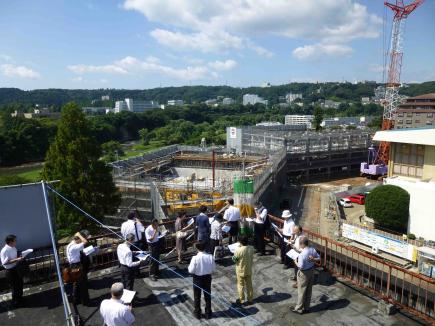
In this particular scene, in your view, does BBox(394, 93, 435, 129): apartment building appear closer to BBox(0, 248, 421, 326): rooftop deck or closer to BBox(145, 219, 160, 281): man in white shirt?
BBox(0, 248, 421, 326): rooftop deck

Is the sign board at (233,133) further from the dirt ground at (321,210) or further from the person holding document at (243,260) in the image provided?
the person holding document at (243,260)

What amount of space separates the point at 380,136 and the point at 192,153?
25.9 m

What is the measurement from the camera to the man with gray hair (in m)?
6.04

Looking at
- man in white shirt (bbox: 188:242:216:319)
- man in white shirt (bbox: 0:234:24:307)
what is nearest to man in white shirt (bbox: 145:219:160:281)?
man in white shirt (bbox: 188:242:216:319)

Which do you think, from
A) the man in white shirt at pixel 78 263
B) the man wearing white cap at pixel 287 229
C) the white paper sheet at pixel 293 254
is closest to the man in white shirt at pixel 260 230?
the man wearing white cap at pixel 287 229

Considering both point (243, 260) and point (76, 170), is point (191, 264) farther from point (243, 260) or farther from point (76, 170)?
point (76, 170)

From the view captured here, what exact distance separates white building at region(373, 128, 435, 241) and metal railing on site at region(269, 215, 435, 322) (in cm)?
2056

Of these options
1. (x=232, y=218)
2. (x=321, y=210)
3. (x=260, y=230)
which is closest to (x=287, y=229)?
(x=260, y=230)

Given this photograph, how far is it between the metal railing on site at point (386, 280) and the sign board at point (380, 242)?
1548cm

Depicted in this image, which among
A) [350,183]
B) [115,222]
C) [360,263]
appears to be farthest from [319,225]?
[360,263]

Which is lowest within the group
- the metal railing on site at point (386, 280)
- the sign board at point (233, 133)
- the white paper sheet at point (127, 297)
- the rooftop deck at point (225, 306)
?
the sign board at point (233, 133)

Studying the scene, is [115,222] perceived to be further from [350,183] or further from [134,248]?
[350,183]

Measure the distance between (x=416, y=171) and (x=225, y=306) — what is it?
28044 millimetres

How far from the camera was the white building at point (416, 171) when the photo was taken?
82.0ft
